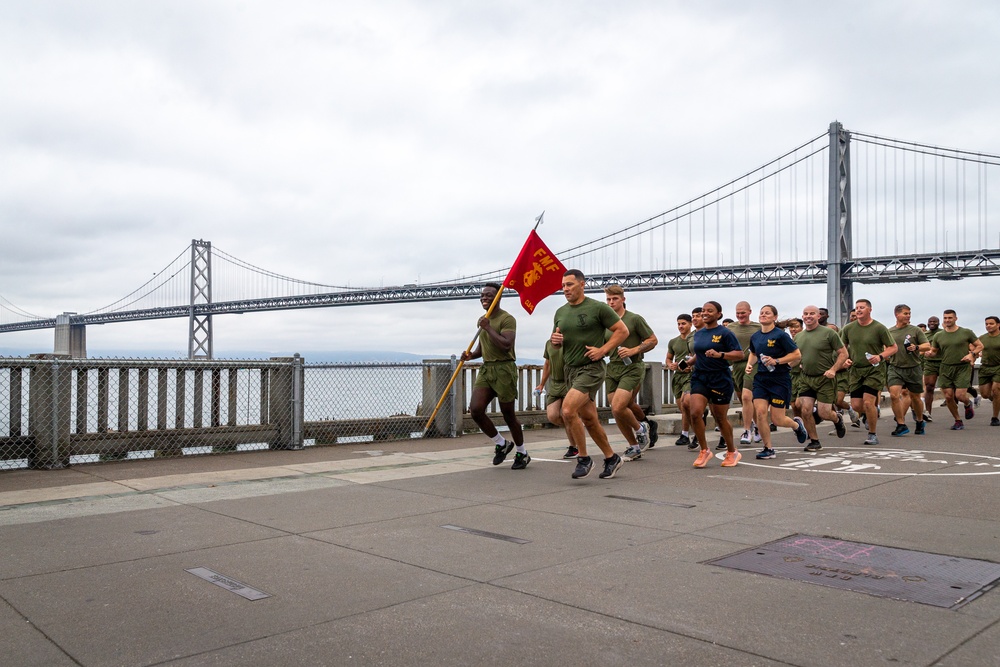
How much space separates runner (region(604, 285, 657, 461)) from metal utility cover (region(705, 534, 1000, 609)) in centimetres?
376

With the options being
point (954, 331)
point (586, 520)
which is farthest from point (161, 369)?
point (954, 331)

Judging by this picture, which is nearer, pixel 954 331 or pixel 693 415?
pixel 693 415

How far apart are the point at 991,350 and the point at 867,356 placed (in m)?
3.72

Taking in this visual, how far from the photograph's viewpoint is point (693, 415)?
8555mm

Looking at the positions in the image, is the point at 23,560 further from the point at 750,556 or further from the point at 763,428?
the point at 763,428

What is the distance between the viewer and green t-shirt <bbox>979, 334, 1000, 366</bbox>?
43.9ft

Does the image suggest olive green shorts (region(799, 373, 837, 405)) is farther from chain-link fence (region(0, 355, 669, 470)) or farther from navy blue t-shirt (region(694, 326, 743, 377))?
chain-link fence (region(0, 355, 669, 470))

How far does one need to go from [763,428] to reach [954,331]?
607 cm

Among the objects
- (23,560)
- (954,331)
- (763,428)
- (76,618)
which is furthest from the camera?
(954,331)

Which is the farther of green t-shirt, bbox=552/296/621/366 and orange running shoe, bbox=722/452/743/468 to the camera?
orange running shoe, bbox=722/452/743/468

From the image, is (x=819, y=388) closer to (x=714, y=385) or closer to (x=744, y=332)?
(x=744, y=332)

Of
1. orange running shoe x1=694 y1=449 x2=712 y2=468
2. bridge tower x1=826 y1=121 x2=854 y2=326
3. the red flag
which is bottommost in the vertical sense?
orange running shoe x1=694 y1=449 x2=712 y2=468

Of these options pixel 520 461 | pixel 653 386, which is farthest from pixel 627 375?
pixel 653 386

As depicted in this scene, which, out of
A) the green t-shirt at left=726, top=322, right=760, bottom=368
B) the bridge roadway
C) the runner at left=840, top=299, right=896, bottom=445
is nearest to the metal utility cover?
the bridge roadway
